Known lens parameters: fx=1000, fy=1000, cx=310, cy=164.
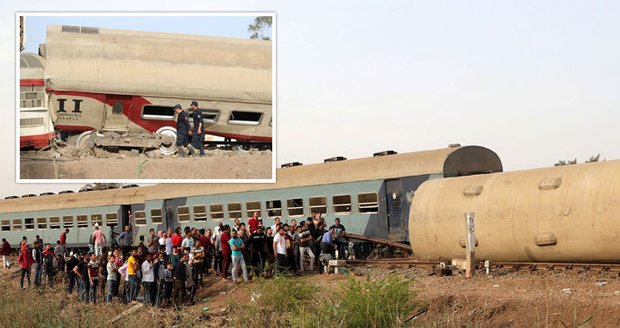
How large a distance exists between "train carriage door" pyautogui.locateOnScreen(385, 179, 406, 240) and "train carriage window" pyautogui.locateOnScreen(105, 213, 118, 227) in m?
14.3

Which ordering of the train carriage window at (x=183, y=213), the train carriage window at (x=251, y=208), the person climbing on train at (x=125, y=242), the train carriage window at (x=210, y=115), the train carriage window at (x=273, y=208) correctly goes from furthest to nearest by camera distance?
the train carriage window at (x=183, y=213)
the train carriage window at (x=251, y=208)
the person climbing on train at (x=125, y=242)
the train carriage window at (x=273, y=208)
the train carriage window at (x=210, y=115)

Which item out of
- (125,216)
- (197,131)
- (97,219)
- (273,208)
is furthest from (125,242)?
(97,219)

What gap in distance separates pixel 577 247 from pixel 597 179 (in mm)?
1430

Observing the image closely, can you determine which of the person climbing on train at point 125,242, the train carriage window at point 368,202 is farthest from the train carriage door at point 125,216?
the train carriage window at point 368,202

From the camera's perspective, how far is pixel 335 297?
17297 mm

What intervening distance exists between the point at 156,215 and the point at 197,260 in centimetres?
1153

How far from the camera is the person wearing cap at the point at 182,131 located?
2564 cm

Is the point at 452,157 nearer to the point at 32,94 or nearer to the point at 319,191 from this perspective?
the point at 319,191

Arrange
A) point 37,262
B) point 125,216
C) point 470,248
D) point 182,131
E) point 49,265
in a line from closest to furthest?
point 470,248 → point 182,131 → point 49,265 → point 37,262 → point 125,216

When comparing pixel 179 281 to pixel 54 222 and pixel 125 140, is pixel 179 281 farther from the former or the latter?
pixel 54 222

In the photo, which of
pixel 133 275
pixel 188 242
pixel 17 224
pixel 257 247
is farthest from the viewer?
pixel 17 224

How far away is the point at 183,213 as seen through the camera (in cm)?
3441

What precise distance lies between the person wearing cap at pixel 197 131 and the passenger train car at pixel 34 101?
364 centimetres

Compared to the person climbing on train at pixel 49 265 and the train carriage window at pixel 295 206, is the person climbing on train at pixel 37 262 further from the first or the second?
the train carriage window at pixel 295 206
